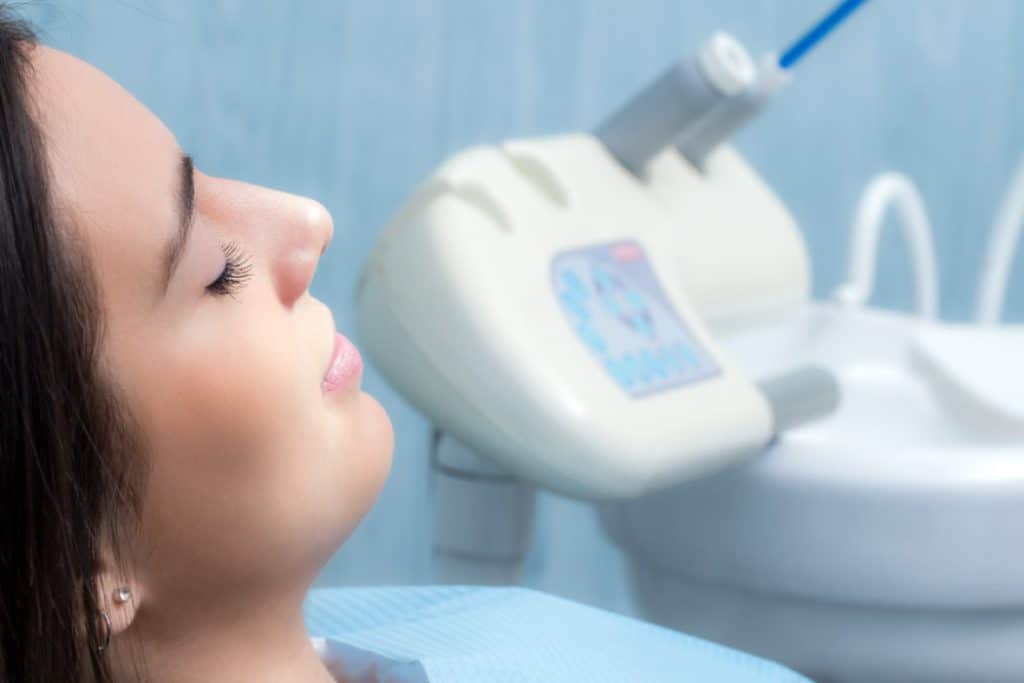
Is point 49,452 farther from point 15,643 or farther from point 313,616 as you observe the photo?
point 313,616

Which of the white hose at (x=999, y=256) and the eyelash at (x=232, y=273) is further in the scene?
the white hose at (x=999, y=256)

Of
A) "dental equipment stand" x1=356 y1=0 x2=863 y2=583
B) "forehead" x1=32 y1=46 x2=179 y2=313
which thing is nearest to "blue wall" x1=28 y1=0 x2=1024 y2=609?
"dental equipment stand" x1=356 y1=0 x2=863 y2=583

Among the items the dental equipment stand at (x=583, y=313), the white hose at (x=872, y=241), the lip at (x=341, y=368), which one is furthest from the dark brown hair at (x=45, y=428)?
the white hose at (x=872, y=241)

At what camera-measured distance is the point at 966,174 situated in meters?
1.95

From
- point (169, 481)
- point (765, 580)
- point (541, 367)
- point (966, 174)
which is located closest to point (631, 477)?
Answer: point (541, 367)

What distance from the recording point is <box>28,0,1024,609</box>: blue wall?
112 cm

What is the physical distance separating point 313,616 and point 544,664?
0.19 metres

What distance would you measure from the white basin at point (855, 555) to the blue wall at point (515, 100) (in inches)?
13.7

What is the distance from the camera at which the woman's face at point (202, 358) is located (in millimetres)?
568

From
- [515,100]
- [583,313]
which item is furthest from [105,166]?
[515,100]

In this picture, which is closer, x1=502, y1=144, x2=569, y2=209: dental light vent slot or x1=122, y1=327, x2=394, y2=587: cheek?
x1=122, y1=327, x2=394, y2=587: cheek

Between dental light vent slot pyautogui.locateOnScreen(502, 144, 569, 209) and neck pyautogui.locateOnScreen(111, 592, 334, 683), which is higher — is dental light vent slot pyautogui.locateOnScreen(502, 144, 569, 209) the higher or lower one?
the higher one

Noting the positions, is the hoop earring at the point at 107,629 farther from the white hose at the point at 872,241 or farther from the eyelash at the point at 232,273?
the white hose at the point at 872,241

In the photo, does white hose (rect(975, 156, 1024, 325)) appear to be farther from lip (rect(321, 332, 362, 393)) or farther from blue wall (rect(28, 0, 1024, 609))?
lip (rect(321, 332, 362, 393))
